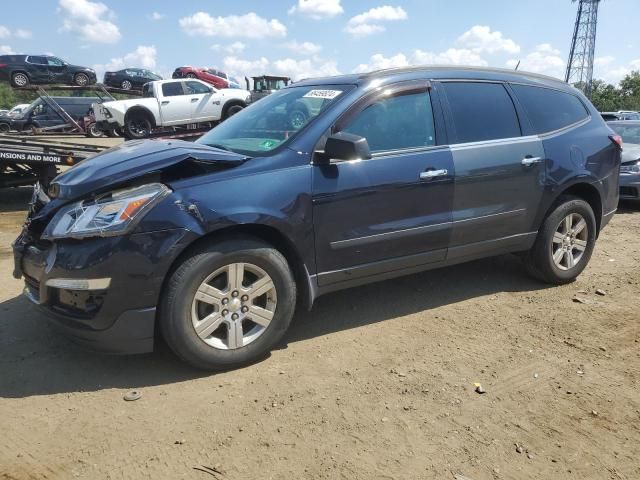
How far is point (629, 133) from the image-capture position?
33.6 ft

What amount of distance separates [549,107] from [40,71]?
25.7 meters

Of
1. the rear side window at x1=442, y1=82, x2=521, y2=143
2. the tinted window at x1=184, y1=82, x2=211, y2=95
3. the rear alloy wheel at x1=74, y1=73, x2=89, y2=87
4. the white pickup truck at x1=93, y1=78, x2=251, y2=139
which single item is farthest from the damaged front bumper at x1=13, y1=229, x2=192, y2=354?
the rear alloy wheel at x1=74, y1=73, x2=89, y2=87

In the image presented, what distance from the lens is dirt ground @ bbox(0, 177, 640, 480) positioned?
2.43 m

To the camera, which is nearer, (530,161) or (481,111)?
(481,111)

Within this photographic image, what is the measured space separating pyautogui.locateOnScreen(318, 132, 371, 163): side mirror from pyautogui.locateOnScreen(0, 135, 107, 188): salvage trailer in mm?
5305

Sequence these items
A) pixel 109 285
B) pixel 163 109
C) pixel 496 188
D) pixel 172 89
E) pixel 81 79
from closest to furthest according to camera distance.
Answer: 1. pixel 109 285
2. pixel 496 188
3. pixel 163 109
4. pixel 172 89
5. pixel 81 79

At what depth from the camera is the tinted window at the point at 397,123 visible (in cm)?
364

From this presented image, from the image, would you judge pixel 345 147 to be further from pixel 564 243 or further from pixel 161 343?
pixel 564 243

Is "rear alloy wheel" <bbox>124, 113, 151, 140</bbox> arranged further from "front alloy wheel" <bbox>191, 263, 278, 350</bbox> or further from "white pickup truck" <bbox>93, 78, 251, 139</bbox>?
"front alloy wheel" <bbox>191, 263, 278, 350</bbox>

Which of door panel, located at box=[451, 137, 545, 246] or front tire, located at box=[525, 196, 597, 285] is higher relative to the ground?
door panel, located at box=[451, 137, 545, 246]

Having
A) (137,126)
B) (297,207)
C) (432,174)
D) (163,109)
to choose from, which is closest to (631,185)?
(432,174)

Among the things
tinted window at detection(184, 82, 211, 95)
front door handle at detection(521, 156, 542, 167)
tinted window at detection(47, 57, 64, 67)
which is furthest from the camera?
tinted window at detection(47, 57, 64, 67)

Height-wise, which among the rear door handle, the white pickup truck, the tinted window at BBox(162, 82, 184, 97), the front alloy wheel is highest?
the tinted window at BBox(162, 82, 184, 97)

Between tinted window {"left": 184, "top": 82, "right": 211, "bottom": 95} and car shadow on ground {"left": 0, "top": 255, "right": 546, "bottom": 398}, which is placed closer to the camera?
car shadow on ground {"left": 0, "top": 255, "right": 546, "bottom": 398}
